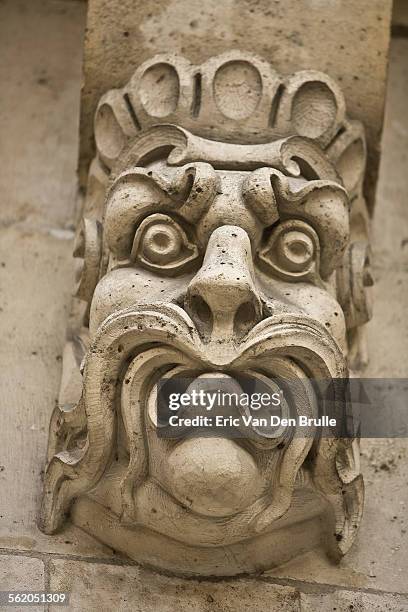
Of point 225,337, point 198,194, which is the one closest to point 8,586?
point 225,337

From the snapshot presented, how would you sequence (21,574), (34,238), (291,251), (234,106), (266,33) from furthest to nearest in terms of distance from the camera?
(34,238) → (266,33) → (234,106) → (291,251) → (21,574)

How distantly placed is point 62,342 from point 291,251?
54cm

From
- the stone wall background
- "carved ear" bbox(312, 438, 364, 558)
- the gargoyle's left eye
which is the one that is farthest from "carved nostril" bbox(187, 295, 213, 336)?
the stone wall background

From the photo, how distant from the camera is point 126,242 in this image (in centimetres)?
246

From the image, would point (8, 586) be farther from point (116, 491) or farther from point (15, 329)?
point (15, 329)

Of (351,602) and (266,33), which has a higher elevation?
(266,33)

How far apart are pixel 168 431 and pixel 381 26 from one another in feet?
3.36

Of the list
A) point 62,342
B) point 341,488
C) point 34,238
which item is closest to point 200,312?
point 341,488

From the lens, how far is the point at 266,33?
9.00ft

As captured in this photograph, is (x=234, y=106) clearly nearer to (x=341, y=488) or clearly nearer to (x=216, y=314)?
(x=216, y=314)

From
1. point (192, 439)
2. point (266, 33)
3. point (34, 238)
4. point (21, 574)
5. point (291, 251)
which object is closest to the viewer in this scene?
point (192, 439)

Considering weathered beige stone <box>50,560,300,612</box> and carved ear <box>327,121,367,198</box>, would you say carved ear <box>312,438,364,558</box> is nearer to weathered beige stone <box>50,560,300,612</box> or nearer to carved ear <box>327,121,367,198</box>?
weathered beige stone <box>50,560,300,612</box>

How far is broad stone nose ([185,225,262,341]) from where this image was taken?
221cm

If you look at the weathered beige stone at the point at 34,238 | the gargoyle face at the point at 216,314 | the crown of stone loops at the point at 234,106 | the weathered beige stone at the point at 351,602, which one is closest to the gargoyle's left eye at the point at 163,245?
the gargoyle face at the point at 216,314
